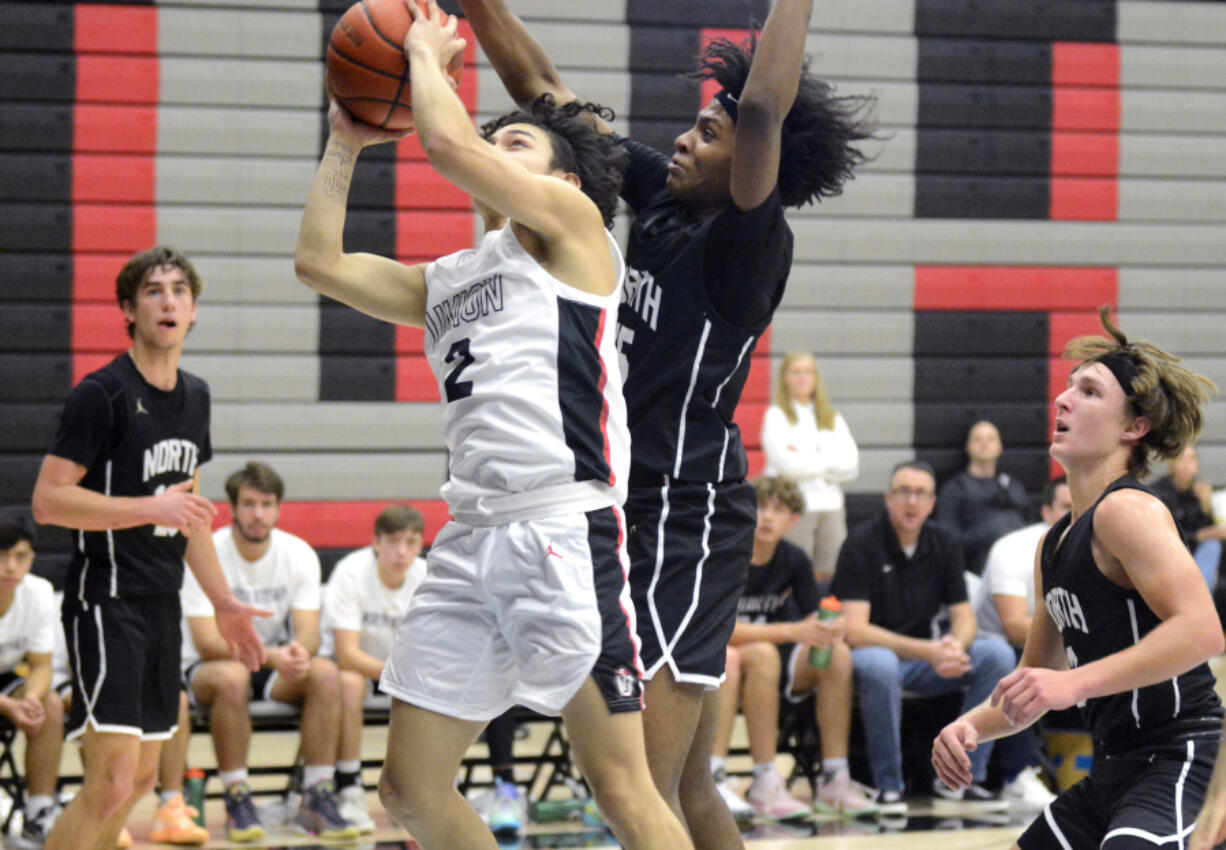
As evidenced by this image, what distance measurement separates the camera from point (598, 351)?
3135 millimetres

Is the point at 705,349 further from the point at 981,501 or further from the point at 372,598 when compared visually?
the point at 981,501

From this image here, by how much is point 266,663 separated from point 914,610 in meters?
2.82

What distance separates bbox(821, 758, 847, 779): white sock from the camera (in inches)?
258

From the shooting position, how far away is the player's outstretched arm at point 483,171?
297 cm

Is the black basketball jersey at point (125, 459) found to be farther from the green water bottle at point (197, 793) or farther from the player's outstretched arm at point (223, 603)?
the green water bottle at point (197, 793)

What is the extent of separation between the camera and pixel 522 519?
3020mm

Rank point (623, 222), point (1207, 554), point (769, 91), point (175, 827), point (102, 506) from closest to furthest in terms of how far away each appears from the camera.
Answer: point (769, 91) → point (102, 506) → point (175, 827) → point (1207, 554) → point (623, 222)

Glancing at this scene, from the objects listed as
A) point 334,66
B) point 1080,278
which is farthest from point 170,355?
point 1080,278

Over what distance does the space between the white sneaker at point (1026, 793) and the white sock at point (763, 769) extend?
1103mm

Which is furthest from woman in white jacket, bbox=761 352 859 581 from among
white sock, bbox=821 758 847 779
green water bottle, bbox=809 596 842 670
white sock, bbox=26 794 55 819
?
white sock, bbox=26 794 55 819

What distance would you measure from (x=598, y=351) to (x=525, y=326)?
0.16 meters

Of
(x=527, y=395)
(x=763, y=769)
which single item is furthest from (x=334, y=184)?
(x=763, y=769)

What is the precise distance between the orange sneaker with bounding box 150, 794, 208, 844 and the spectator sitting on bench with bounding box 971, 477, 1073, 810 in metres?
3.33

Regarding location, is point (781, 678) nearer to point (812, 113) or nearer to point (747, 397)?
point (747, 397)
